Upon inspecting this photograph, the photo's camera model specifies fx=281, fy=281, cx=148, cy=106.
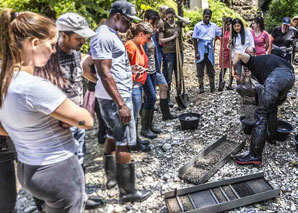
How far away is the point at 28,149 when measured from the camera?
170 centimetres

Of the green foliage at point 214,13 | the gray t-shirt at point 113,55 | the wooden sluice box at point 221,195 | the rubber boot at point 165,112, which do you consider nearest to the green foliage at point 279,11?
the green foliage at point 214,13

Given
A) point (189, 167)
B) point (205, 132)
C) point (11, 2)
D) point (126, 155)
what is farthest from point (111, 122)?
point (11, 2)

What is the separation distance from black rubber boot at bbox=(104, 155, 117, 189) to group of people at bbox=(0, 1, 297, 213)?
1 centimetres

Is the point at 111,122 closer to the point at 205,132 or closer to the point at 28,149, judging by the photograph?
the point at 28,149

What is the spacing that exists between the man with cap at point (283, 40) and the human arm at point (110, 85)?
556 cm

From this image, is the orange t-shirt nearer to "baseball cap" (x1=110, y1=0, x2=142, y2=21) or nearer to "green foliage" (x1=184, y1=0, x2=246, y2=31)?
"baseball cap" (x1=110, y1=0, x2=142, y2=21)

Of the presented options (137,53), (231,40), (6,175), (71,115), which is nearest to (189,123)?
(137,53)

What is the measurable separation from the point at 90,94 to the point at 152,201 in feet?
5.68

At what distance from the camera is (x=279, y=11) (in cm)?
1377

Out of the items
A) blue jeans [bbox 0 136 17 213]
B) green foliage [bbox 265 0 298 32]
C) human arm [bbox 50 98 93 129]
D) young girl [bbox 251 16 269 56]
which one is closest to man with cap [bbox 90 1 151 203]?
blue jeans [bbox 0 136 17 213]

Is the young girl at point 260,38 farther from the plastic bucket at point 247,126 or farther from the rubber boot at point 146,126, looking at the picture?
the rubber boot at point 146,126

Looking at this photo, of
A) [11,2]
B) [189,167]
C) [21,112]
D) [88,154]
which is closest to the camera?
[21,112]

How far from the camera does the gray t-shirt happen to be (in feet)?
9.42

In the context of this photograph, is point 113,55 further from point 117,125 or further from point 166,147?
point 166,147
